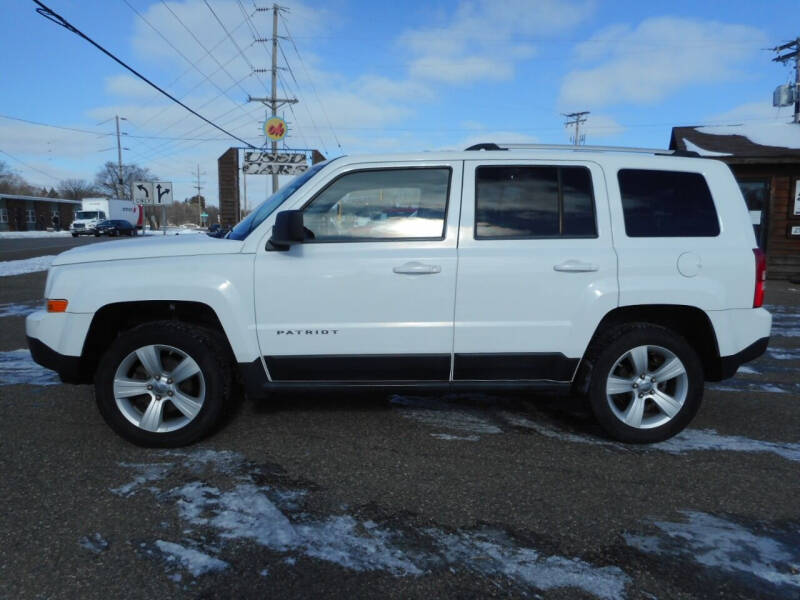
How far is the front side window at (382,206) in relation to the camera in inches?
136

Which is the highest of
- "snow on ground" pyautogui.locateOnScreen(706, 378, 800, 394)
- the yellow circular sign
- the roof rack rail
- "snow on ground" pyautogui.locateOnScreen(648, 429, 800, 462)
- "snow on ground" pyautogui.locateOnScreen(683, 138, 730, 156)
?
the yellow circular sign

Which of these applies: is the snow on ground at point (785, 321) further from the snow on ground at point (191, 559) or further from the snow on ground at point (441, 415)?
the snow on ground at point (191, 559)

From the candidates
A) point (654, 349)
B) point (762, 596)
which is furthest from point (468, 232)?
point (762, 596)

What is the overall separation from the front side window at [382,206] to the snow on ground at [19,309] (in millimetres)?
7072

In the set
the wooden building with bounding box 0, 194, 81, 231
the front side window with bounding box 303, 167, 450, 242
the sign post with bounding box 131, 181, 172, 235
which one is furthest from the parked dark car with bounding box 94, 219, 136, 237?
the front side window with bounding box 303, 167, 450, 242

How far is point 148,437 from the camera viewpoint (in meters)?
3.45

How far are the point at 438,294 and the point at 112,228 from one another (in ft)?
152

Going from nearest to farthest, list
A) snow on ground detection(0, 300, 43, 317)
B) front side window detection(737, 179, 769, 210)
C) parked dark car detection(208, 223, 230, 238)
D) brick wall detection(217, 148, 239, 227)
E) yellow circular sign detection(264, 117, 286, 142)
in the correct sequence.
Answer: parked dark car detection(208, 223, 230, 238), snow on ground detection(0, 300, 43, 317), front side window detection(737, 179, 769, 210), yellow circular sign detection(264, 117, 286, 142), brick wall detection(217, 148, 239, 227)

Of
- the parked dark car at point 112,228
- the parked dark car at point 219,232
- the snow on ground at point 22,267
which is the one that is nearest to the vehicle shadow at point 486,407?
the parked dark car at point 219,232

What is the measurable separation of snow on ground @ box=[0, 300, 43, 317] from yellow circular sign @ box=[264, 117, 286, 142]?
14.3 m

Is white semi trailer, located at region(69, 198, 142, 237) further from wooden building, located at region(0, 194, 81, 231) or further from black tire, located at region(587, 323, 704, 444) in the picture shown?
black tire, located at region(587, 323, 704, 444)

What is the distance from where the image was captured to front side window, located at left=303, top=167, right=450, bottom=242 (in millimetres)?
3445

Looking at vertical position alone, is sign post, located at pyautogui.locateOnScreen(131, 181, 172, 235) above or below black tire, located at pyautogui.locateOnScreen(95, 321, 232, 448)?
above

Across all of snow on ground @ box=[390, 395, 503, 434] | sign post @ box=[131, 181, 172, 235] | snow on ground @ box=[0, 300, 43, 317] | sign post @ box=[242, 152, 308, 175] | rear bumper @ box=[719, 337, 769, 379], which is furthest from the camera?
sign post @ box=[242, 152, 308, 175]
